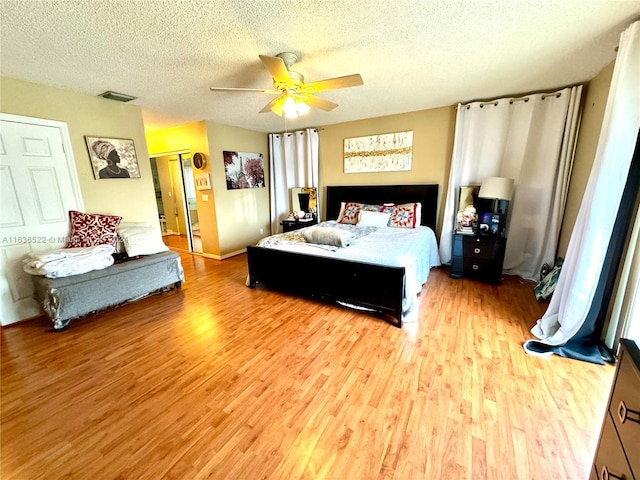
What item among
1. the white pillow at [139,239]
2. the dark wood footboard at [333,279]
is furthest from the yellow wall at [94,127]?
the dark wood footboard at [333,279]

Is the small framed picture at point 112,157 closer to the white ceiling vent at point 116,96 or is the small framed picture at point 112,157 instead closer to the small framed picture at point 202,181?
the white ceiling vent at point 116,96

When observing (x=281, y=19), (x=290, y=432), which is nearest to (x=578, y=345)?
(x=290, y=432)

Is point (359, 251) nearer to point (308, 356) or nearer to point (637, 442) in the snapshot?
point (308, 356)

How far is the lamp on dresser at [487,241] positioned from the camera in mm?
3123

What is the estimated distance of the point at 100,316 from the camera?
2.72 meters

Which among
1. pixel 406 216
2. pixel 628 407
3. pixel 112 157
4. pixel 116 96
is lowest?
pixel 628 407

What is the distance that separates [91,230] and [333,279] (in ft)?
9.10

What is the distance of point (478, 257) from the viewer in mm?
3293

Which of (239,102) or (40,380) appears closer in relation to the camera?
(40,380)

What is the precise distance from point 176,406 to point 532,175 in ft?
14.3

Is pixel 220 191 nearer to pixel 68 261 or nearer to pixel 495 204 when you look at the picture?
pixel 68 261

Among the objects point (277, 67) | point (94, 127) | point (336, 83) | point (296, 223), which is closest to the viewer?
point (277, 67)

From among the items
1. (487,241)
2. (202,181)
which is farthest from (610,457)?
(202,181)

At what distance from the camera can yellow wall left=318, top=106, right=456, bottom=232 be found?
12.5ft
